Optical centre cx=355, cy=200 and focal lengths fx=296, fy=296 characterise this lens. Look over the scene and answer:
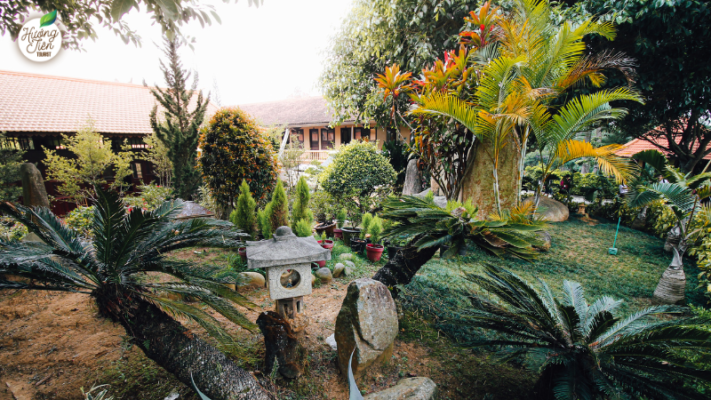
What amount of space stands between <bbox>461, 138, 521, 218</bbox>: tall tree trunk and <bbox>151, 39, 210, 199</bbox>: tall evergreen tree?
9.11 metres

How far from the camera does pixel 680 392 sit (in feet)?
5.72

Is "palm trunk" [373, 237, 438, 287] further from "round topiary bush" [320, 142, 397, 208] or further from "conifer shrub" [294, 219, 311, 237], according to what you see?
"round topiary bush" [320, 142, 397, 208]

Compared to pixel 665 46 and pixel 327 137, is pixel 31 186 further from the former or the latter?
pixel 327 137

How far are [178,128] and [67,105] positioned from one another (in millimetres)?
5657

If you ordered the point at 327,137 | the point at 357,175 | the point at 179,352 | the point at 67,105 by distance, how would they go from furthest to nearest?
the point at 327,137
the point at 67,105
the point at 357,175
the point at 179,352

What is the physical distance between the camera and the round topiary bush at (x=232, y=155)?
6.67m

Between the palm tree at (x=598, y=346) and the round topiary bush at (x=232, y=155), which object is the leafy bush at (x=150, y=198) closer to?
the round topiary bush at (x=232, y=155)

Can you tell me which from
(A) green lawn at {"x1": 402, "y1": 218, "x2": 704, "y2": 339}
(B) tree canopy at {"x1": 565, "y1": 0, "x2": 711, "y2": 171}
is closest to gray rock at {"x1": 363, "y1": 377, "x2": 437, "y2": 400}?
(A) green lawn at {"x1": 402, "y1": 218, "x2": 704, "y2": 339}

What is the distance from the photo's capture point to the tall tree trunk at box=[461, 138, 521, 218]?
586 centimetres

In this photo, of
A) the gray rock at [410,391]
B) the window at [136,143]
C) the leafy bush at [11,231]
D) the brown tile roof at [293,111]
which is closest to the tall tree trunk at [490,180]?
the gray rock at [410,391]

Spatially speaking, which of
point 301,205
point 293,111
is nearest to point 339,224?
point 301,205

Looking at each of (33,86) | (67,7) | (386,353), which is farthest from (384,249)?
(33,86)

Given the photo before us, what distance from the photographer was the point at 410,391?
254 centimetres

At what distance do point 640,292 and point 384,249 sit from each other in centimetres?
460
